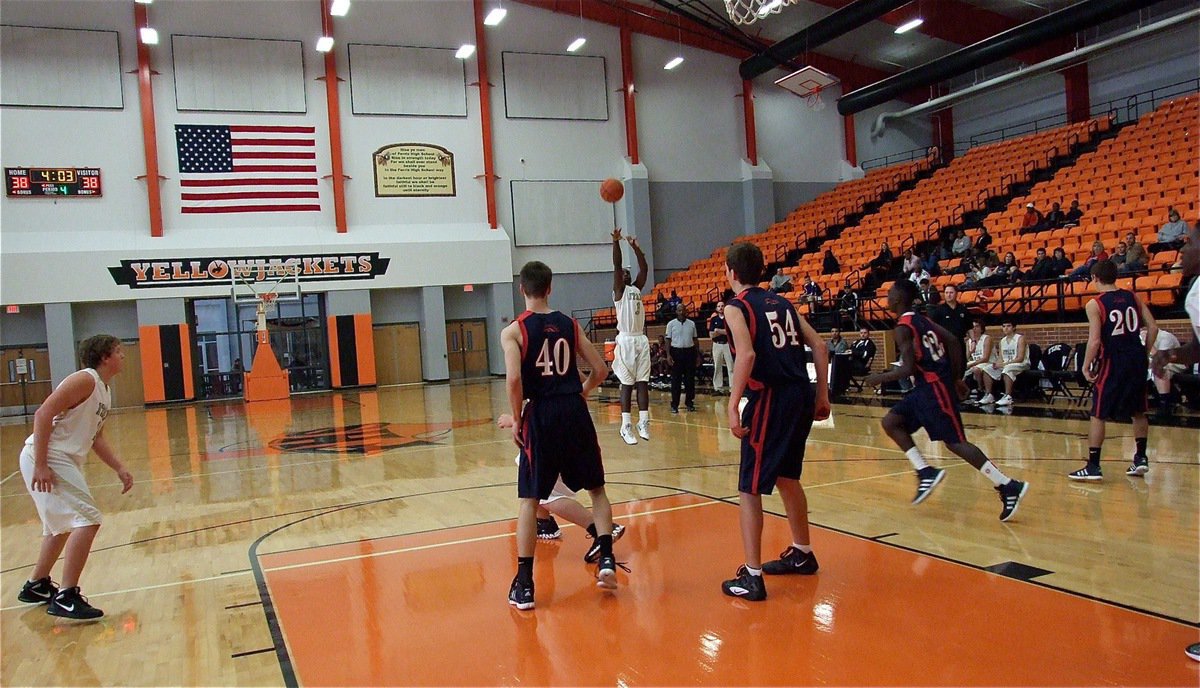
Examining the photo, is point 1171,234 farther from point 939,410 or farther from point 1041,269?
point 939,410

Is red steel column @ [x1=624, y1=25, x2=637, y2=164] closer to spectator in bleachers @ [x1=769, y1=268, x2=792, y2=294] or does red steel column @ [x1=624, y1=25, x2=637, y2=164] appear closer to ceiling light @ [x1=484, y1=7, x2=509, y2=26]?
ceiling light @ [x1=484, y1=7, x2=509, y2=26]

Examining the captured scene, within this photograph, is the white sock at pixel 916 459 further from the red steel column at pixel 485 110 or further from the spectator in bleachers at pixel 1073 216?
the red steel column at pixel 485 110

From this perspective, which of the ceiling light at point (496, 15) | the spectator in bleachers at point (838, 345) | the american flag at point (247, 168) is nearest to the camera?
the spectator in bleachers at point (838, 345)

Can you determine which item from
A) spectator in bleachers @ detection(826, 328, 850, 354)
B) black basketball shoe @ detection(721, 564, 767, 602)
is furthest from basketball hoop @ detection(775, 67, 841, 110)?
black basketball shoe @ detection(721, 564, 767, 602)

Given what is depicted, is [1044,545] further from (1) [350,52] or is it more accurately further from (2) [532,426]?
(1) [350,52]

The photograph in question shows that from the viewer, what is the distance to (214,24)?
71.2 feet

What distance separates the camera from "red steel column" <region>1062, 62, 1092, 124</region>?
22703mm

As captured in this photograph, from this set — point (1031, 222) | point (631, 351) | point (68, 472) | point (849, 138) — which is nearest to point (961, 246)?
point (1031, 222)

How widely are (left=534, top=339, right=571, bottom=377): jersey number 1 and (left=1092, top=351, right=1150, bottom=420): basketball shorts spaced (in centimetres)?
421

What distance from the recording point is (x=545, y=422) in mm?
3971

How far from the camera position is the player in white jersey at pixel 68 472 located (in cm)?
401

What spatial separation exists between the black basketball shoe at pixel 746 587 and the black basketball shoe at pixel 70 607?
300 centimetres

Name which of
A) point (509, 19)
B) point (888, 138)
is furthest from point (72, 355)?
point (888, 138)

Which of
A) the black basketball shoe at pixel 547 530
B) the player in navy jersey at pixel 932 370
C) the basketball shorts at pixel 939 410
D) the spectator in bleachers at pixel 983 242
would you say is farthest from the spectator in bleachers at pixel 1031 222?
the black basketball shoe at pixel 547 530
